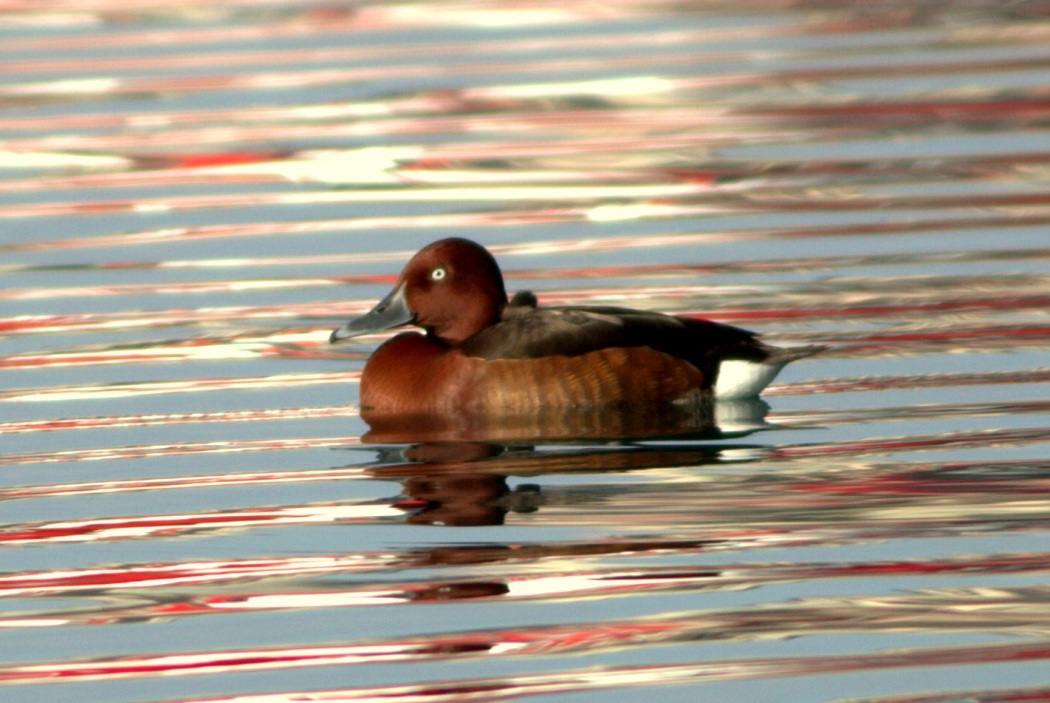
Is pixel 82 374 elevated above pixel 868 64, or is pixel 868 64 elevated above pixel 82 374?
pixel 868 64

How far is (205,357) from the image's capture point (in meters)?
10.0

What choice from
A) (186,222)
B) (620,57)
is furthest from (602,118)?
(186,222)

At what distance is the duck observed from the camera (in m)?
8.59

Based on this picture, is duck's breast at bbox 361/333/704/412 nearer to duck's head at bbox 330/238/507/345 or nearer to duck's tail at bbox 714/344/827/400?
duck's tail at bbox 714/344/827/400

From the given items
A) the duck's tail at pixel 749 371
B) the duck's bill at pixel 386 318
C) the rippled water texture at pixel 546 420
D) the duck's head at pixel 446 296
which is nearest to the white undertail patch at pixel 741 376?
the duck's tail at pixel 749 371

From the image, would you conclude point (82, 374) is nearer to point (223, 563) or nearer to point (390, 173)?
point (223, 563)

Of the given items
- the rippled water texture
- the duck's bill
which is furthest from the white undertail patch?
the duck's bill

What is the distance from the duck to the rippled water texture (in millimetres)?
182

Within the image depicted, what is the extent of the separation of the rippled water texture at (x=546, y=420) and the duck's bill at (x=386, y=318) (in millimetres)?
308

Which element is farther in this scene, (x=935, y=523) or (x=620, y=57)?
(x=620, y=57)

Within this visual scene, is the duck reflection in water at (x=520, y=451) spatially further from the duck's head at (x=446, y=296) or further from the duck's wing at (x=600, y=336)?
the duck's head at (x=446, y=296)

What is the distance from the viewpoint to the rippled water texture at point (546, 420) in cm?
563

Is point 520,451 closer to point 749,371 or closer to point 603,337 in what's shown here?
point 603,337

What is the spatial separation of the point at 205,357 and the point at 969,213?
17.0ft
